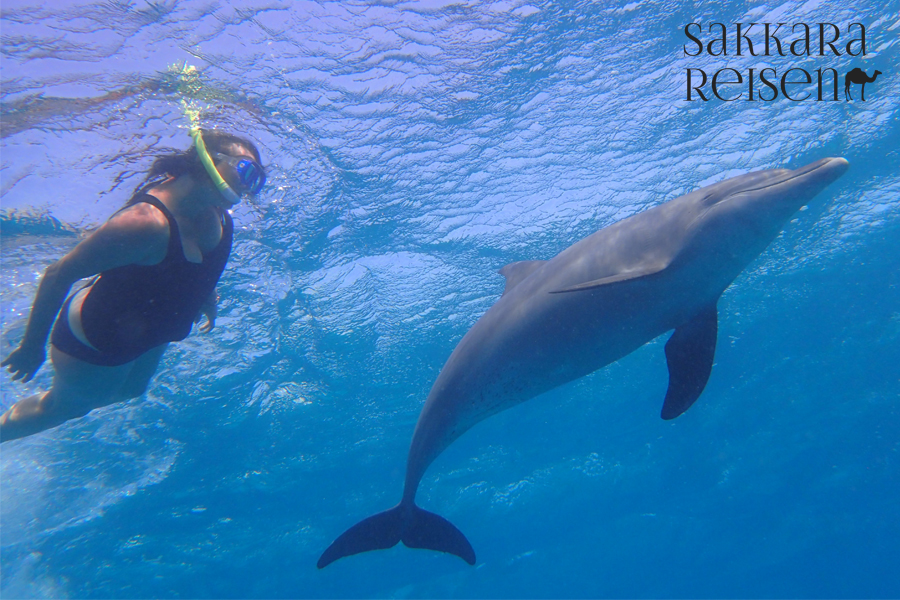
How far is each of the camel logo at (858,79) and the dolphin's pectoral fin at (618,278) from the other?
10.2 m

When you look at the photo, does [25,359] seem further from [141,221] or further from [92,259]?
[141,221]

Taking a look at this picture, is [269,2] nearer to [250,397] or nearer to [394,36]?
[394,36]

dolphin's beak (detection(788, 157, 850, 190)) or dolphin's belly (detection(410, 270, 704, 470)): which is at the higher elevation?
dolphin's beak (detection(788, 157, 850, 190))

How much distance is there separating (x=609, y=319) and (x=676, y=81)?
7.84m

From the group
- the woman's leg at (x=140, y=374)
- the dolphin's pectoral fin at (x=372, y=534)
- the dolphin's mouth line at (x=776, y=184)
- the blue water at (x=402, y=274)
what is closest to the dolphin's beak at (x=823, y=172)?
the dolphin's mouth line at (x=776, y=184)

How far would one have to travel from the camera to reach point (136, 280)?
12.3 ft

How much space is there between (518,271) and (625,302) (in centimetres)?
150

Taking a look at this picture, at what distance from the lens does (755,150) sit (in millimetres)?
11469

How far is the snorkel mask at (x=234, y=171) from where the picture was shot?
3770 mm

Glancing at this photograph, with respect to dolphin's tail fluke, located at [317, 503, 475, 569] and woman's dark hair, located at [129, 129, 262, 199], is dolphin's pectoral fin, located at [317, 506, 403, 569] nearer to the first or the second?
dolphin's tail fluke, located at [317, 503, 475, 569]

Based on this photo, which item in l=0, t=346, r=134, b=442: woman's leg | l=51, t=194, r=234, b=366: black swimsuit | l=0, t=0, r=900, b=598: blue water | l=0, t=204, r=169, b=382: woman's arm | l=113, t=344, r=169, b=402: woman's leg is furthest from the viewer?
l=0, t=0, r=900, b=598: blue water

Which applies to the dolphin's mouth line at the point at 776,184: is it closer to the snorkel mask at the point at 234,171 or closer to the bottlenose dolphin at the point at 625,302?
the bottlenose dolphin at the point at 625,302

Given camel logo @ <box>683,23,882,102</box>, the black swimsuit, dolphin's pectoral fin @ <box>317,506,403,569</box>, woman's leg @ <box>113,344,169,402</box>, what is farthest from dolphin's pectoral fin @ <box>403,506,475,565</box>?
camel logo @ <box>683,23,882,102</box>

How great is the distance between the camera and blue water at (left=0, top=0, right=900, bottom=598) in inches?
289
